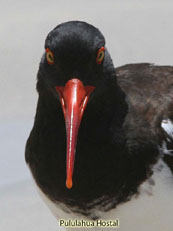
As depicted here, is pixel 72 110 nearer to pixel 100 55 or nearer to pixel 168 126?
pixel 100 55

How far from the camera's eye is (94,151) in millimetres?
3719

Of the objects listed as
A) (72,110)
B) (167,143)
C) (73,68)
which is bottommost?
(167,143)

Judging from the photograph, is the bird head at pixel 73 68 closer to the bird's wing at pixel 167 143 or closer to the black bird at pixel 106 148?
the black bird at pixel 106 148

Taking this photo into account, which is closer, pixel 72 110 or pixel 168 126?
pixel 72 110

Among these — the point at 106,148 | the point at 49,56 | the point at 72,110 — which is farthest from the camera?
the point at 106,148

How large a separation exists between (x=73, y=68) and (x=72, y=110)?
22 cm

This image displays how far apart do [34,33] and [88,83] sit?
414 centimetres

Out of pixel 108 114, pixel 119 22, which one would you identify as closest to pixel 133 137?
pixel 108 114

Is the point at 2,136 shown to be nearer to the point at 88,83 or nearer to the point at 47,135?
the point at 47,135

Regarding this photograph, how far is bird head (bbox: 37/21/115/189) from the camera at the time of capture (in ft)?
10.7

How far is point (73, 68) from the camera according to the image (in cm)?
331

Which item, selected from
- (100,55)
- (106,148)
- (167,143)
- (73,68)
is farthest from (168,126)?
(73,68)

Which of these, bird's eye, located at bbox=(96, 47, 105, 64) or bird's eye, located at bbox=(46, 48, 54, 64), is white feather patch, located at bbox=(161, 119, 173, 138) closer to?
bird's eye, located at bbox=(96, 47, 105, 64)

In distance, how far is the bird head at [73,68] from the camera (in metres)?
3.26
